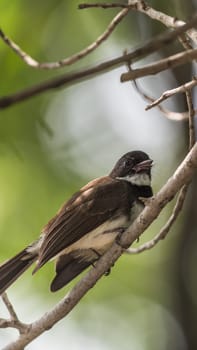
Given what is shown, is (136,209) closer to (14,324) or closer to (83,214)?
(83,214)

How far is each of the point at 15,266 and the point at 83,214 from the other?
18.3 inches

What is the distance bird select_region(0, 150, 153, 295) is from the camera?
4152mm

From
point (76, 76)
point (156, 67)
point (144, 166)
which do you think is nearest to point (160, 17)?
point (144, 166)

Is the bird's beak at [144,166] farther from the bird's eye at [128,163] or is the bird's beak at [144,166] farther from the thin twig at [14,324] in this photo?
the thin twig at [14,324]

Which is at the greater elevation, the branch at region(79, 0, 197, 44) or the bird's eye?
the branch at region(79, 0, 197, 44)

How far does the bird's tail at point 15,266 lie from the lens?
4227 mm

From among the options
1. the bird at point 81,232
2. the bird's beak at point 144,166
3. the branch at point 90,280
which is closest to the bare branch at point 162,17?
the branch at point 90,280

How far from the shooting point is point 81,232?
4238 millimetres

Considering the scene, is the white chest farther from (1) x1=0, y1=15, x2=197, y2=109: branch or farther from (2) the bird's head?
(1) x1=0, y1=15, x2=197, y2=109: branch

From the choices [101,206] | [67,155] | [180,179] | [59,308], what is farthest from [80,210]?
[67,155]

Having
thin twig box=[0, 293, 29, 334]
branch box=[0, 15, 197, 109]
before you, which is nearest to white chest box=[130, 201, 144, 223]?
thin twig box=[0, 293, 29, 334]

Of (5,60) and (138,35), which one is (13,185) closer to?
(5,60)

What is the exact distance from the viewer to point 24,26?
5617mm

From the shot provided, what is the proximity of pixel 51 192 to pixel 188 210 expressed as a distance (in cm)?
104
